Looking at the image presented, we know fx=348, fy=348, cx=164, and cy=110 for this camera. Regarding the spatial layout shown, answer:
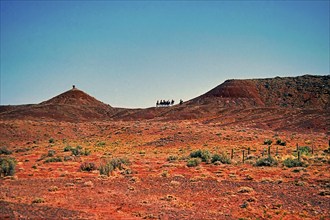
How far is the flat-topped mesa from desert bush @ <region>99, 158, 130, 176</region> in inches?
4012

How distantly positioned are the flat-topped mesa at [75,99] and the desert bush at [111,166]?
102 meters

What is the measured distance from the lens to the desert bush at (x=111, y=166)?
24359 millimetres

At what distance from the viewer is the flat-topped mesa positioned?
12893cm

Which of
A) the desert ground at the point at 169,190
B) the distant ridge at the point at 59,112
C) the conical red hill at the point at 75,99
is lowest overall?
the desert ground at the point at 169,190

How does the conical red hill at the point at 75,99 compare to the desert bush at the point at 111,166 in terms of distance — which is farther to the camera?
the conical red hill at the point at 75,99

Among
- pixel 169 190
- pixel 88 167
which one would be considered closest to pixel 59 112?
pixel 88 167

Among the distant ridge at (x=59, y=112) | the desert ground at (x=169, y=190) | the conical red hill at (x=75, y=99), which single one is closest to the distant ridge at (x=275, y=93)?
the distant ridge at (x=59, y=112)

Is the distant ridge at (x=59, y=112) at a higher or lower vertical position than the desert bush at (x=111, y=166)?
higher

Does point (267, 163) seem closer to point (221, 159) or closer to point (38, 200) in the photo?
point (221, 159)

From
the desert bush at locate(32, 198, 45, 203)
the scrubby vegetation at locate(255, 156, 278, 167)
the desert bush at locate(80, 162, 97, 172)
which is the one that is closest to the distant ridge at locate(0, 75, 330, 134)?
the scrubby vegetation at locate(255, 156, 278, 167)

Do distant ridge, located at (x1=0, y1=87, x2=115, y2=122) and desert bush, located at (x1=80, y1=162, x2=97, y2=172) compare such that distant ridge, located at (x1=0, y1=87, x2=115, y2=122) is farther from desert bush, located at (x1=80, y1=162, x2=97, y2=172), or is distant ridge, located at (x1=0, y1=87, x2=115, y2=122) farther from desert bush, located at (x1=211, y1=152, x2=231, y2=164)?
desert bush, located at (x1=211, y1=152, x2=231, y2=164)

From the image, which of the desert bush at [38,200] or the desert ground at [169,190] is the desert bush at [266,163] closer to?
the desert ground at [169,190]

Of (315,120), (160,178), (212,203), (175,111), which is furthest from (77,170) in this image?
(175,111)

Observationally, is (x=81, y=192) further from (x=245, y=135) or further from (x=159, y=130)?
(x=159, y=130)
